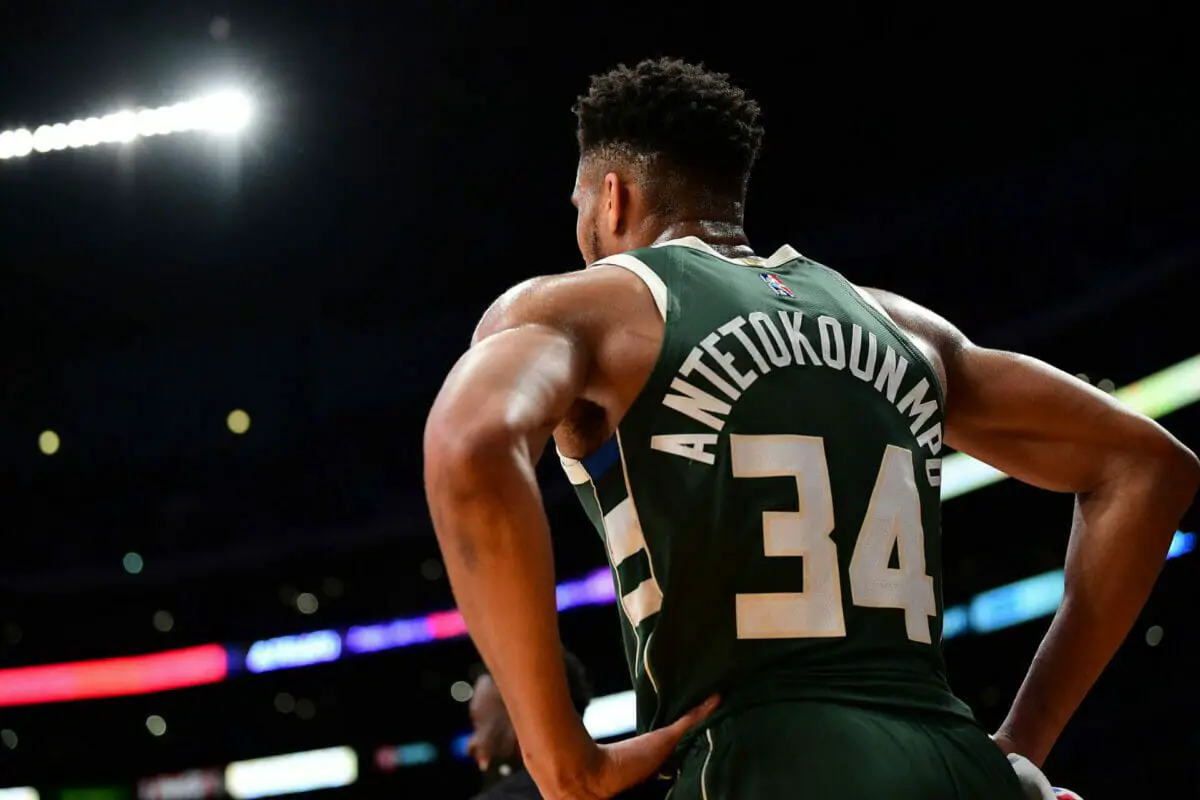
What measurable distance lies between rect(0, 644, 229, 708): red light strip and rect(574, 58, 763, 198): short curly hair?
77.2 feet

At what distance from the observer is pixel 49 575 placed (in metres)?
22.7

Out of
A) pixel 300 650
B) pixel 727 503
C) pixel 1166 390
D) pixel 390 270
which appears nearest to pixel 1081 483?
pixel 727 503

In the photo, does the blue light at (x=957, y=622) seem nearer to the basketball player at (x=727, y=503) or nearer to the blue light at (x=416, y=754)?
the blue light at (x=416, y=754)

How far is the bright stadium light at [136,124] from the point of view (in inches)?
416

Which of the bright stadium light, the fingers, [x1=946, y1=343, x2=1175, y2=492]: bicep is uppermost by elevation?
the bright stadium light

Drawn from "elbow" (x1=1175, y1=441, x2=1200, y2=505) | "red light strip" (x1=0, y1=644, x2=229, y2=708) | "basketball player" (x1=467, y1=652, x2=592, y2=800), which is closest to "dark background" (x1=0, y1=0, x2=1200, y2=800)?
"red light strip" (x1=0, y1=644, x2=229, y2=708)

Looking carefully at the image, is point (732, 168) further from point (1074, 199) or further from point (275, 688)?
point (275, 688)

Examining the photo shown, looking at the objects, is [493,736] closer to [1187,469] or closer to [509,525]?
[1187,469]

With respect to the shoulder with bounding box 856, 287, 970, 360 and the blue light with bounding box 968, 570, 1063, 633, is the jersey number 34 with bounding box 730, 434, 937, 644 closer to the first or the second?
the shoulder with bounding box 856, 287, 970, 360

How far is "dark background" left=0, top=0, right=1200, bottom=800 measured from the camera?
1092 cm

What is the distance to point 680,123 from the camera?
204cm

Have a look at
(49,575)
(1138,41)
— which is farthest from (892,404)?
(49,575)

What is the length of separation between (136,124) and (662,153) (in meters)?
9.84

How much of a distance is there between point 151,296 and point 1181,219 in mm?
12302
